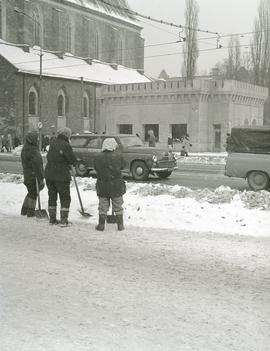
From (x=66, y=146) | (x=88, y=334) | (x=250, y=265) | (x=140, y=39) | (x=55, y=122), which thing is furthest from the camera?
(x=140, y=39)

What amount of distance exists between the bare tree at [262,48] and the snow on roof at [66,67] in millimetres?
14461

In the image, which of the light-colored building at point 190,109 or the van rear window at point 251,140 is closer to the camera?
the van rear window at point 251,140

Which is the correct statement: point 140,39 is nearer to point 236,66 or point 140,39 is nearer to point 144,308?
point 236,66

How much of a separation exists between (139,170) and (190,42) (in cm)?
3931

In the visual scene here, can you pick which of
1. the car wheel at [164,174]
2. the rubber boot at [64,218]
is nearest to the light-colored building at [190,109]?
the car wheel at [164,174]

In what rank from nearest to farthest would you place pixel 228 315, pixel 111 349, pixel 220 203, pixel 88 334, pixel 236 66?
pixel 111 349, pixel 88 334, pixel 228 315, pixel 220 203, pixel 236 66

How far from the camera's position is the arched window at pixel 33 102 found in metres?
53.7

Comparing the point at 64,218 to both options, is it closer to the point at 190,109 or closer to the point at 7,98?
the point at 190,109

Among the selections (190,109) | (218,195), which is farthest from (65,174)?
(190,109)

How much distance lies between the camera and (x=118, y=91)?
5366cm

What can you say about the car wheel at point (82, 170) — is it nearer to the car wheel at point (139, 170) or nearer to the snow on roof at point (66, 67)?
the car wheel at point (139, 170)

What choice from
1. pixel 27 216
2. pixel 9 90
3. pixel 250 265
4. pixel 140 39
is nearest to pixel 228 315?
pixel 250 265

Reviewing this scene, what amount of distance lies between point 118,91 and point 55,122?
718 cm

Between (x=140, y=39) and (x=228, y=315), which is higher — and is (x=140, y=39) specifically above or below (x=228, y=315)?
above
